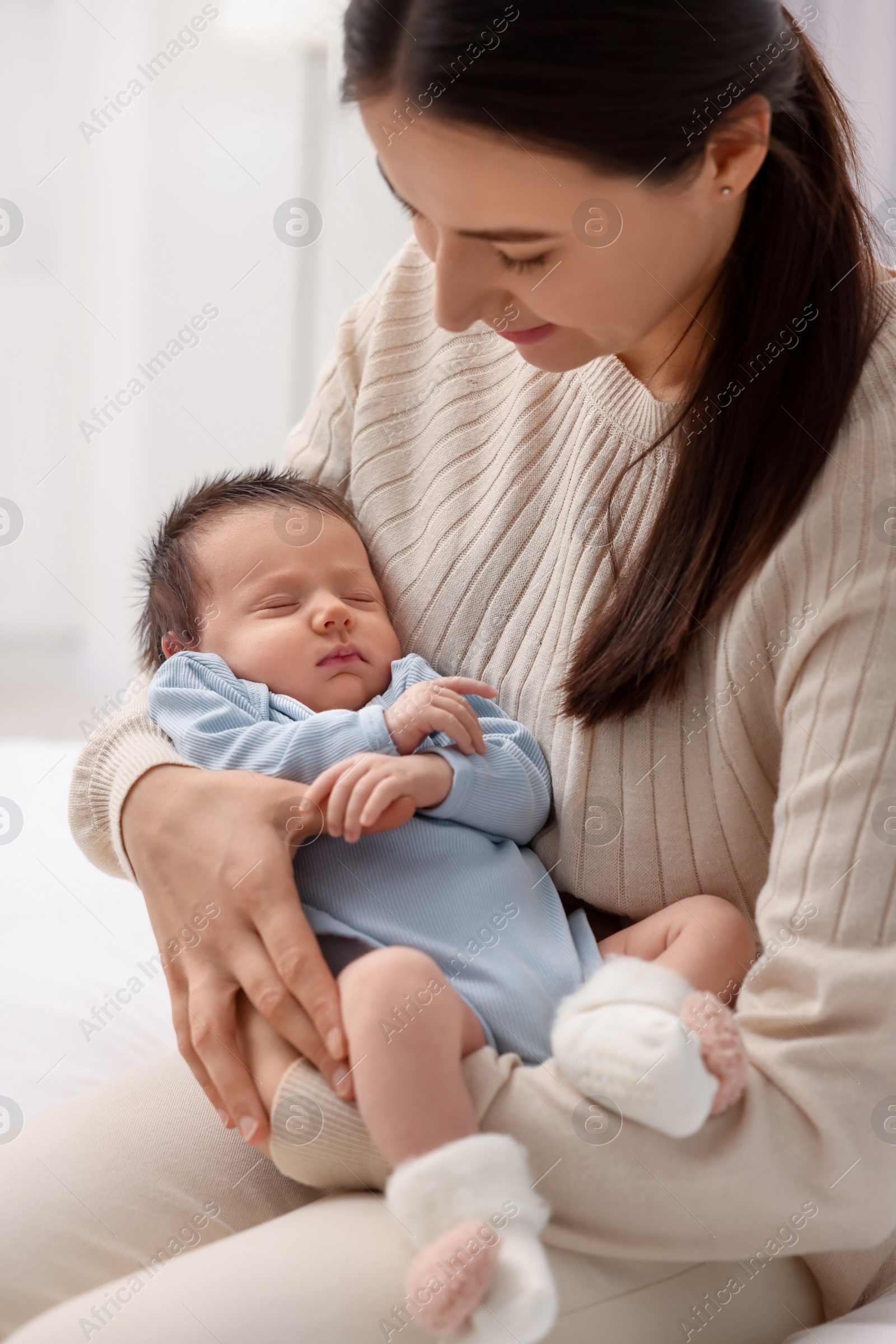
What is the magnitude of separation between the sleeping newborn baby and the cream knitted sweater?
0.04 meters

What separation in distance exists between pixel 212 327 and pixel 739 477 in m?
2.60

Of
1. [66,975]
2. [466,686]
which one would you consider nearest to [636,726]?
[466,686]

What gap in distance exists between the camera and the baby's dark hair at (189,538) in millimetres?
1253

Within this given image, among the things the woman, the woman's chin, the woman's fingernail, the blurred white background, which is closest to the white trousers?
the woman

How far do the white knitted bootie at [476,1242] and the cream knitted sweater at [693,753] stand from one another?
2.4 inches

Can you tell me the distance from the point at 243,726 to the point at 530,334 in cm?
44

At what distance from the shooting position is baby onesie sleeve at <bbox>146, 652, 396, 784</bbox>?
104 centimetres

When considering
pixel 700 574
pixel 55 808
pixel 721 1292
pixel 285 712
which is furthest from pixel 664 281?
pixel 55 808

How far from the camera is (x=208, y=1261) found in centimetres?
82

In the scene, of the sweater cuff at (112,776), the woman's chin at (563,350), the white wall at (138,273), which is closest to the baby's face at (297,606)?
the sweater cuff at (112,776)

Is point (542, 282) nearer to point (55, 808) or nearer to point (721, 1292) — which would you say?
point (721, 1292)

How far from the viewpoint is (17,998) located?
4.71ft

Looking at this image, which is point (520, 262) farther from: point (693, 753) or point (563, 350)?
point (693, 753)

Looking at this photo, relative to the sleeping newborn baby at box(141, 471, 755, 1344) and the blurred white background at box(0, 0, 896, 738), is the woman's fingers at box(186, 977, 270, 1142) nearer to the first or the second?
the sleeping newborn baby at box(141, 471, 755, 1344)
